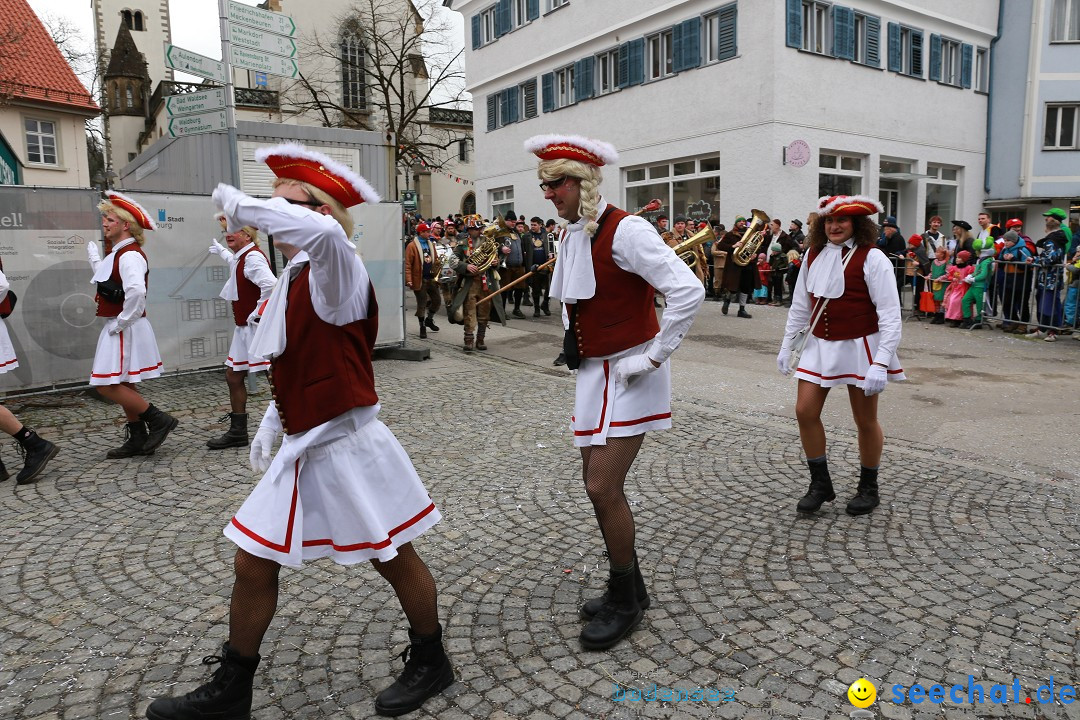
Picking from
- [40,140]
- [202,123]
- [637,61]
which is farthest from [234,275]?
[40,140]

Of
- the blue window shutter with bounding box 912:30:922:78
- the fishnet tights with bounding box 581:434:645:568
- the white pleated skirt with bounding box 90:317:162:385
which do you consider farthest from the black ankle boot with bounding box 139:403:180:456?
the blue window shutter with bounding box 912:30:922:78

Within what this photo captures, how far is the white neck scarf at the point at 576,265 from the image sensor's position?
310 cm

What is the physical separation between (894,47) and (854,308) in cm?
1971

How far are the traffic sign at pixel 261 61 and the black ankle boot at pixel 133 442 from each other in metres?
4.07

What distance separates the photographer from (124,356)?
5914 millimetres

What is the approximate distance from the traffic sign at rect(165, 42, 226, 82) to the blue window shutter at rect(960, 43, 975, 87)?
22715mm

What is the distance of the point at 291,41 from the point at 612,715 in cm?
829

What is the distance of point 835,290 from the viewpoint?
14.6 feet

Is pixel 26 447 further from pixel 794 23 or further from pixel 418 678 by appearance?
pixel 794 23

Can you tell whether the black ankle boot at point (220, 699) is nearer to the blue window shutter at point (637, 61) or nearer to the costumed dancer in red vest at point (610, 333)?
the costumed dancer in red vest at point (610, 333)

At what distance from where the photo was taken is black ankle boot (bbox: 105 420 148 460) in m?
6.05

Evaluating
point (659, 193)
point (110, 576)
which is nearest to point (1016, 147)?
point (659, 193)

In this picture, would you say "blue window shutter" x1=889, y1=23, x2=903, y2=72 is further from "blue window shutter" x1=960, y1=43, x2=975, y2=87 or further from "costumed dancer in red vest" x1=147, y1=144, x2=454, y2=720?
"costumed dancer in red vest" x1=147, y1=144, x2=454, y2=720

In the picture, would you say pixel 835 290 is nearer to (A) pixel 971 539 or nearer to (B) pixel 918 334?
(A) pixel 971 539
